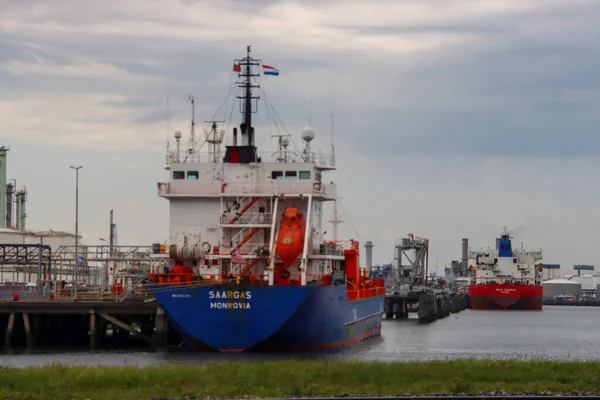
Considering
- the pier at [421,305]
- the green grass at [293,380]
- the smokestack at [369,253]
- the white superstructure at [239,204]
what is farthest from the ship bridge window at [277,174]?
the smokestack at [369,253]

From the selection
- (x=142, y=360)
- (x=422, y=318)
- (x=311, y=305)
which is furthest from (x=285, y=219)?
(x=422, y=318)

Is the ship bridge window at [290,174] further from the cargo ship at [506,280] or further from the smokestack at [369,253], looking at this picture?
the smokestack at [369,253]

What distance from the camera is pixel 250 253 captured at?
177 feet

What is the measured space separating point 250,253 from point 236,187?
3893 mm

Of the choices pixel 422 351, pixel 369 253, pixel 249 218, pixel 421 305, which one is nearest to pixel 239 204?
pixel 249 218

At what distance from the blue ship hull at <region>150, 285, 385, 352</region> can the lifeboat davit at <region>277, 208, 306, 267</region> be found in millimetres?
2207

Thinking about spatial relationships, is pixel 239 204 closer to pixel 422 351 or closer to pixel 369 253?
pixel 422 351

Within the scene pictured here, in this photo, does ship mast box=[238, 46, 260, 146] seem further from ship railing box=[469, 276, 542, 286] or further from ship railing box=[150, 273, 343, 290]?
ship railing box=[469, 276, 542, 286]

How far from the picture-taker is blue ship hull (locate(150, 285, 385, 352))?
48.9 metres

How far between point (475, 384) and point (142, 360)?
860 inches

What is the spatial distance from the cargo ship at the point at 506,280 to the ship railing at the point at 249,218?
105 meters

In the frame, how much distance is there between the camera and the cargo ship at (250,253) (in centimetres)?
4919

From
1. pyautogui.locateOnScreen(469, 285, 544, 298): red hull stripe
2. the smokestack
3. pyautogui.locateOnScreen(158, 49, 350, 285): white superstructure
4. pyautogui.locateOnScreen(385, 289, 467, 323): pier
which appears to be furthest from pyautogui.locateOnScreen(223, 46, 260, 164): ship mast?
the smokestack

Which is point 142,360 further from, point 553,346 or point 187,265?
point 553,346
